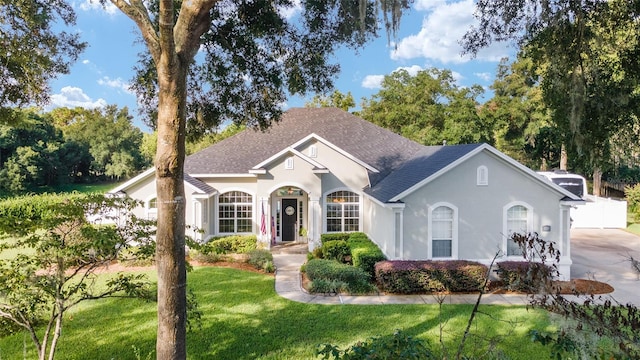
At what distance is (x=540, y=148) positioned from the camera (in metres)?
37.2

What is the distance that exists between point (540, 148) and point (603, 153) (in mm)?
34186

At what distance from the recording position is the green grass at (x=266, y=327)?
721 centimetres

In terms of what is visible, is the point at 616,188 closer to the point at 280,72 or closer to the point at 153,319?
the point at 280,72

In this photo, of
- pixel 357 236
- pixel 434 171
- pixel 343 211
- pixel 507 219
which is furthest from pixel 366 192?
pixel 507 219

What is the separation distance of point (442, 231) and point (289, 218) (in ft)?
27.5

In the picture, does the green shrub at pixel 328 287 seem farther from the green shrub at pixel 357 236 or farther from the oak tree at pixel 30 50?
the oak tree at pixel 30 50

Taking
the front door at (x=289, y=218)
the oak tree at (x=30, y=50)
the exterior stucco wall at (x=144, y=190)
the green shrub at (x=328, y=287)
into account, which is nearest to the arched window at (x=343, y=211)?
the front door at (x=289, y=218)

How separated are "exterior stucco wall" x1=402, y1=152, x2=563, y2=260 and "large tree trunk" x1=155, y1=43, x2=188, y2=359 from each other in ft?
28.3

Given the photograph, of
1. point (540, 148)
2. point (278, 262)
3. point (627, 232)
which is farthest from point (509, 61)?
point (278, 262)

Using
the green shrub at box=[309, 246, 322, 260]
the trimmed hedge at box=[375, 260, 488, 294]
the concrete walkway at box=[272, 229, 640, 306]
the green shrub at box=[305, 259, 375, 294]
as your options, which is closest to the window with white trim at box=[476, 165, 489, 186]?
the trimmed hedge at box=[375, 260, 488, 294]

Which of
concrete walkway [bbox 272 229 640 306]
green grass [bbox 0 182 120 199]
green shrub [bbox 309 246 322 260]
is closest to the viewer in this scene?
concrete walkway [bbox 272 229 640 306]

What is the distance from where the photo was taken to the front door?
734 inches

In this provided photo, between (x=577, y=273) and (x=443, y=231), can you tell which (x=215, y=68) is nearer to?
(x=443, y=231)

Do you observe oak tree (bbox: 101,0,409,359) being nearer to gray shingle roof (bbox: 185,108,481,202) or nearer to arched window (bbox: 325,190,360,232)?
gray shingle roof (bbox: 185,108,481,202)
